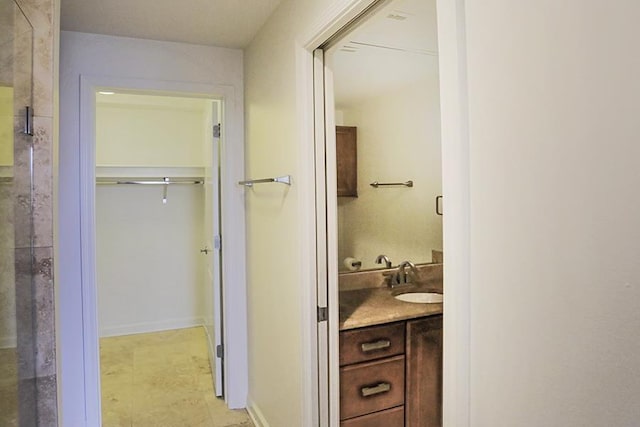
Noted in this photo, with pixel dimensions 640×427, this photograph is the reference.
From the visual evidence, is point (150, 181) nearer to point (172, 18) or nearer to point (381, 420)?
point (172, 18)

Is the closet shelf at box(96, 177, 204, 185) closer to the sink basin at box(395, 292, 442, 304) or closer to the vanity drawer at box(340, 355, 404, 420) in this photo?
the sink basin at box(395, 292, 442, 304)

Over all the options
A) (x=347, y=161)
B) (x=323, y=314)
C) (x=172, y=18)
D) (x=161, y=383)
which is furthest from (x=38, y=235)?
(x=161, y=383)

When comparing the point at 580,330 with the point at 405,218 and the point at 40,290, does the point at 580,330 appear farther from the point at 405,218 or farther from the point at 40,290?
the point at 405,218

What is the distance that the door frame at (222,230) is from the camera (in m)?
2.46

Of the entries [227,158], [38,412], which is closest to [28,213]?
[38,412]

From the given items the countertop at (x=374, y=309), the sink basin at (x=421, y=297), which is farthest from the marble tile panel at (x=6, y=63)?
the sink basin at (x=421, y=297)

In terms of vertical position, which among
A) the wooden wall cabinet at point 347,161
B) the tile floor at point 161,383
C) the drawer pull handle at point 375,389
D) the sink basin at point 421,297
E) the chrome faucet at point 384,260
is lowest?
the tile floor at point 161,383

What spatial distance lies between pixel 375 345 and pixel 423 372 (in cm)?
31

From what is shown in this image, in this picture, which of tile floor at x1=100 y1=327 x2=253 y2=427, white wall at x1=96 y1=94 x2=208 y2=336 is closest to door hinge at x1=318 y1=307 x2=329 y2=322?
tile floor at x1=100 y1=327 x2=253 y2=427

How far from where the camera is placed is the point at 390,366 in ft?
6.91

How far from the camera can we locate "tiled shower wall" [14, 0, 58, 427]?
1.57 m

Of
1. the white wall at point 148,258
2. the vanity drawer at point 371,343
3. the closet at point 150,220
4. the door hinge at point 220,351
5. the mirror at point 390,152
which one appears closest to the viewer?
the vanity drawer at point 371,343

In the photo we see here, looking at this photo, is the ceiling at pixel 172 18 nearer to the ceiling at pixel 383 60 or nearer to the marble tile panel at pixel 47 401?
the ceiling at pixel 383 60

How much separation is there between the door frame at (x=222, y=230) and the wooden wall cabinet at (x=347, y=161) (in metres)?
0.63
